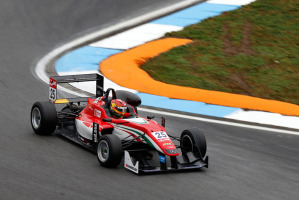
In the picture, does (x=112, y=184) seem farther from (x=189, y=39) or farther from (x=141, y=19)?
(x=141, y=19)

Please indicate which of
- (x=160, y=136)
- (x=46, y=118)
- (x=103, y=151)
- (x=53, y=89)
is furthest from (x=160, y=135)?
(x=53, y=89)

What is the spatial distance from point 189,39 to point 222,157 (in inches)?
331

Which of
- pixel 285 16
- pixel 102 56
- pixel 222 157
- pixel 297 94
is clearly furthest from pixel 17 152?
pixel 285 16

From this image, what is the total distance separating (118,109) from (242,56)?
807 centimetres

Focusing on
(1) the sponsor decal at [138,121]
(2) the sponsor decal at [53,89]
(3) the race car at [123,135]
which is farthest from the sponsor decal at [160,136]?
(2) the sponsor decal at [53,89]

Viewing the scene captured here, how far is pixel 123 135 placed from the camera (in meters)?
9.95

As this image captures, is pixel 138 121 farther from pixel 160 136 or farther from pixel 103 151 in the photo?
pixel 103 151

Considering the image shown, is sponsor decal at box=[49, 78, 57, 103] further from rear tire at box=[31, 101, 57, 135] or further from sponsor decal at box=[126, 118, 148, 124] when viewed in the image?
sponsor decal at box=[126, 118, 148, 124]

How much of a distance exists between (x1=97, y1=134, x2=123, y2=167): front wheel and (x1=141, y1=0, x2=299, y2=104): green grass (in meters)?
5.92

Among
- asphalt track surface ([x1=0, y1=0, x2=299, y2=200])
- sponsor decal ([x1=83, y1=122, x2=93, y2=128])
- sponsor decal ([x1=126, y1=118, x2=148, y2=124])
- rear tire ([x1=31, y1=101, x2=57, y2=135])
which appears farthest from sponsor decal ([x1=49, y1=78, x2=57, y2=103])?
sponsor decal ([x1=126, y1=118, x2=148, y2=124])

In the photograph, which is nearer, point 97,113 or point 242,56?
point 97,113

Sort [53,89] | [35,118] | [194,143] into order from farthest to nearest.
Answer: [53,89] < [35,118] < [194,143]

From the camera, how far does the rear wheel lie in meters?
9.88

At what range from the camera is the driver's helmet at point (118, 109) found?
10.2 metres
